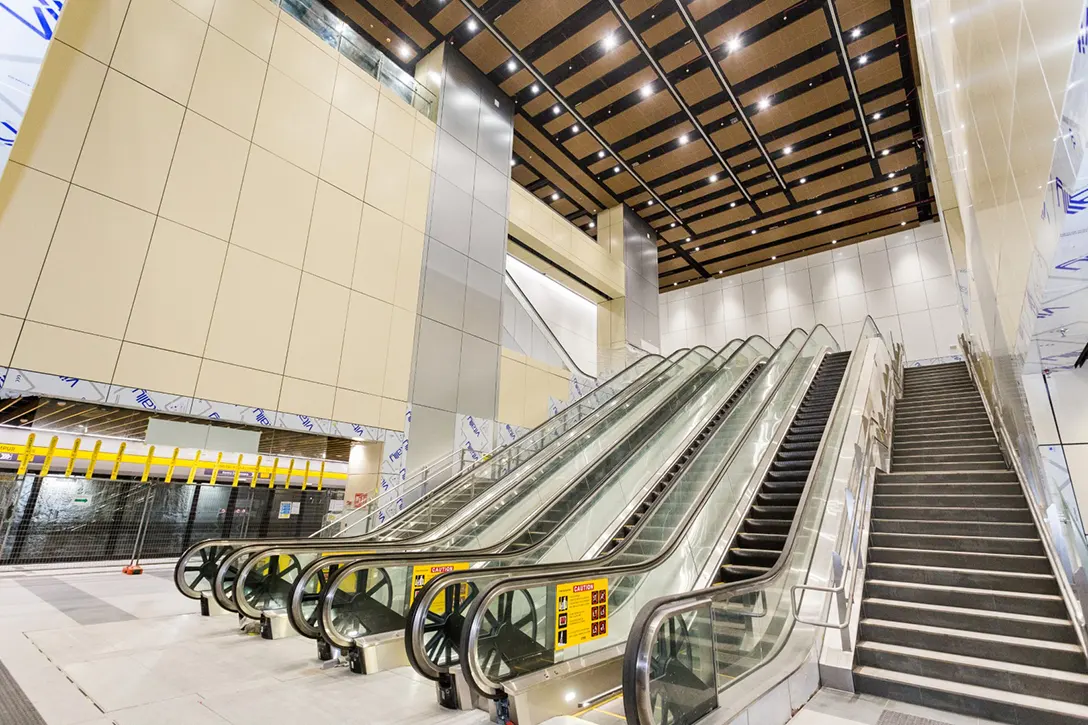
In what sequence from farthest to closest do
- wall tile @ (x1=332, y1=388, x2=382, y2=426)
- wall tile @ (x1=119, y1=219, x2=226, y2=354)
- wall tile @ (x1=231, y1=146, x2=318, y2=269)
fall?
wall tile @ (x1=332, y1=388, x2=382, y2=426) → wall tile @ (x1=231, y1=146, x2=318, y2=269) → wall tile @ (x1=119, y1=219, x2=226, y2=354)

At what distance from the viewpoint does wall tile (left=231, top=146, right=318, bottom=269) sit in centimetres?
805

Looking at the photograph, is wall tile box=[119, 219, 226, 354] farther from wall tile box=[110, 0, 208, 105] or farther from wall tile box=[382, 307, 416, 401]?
wall tile box=[382, 307, 416, 401]

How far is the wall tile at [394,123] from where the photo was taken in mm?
10242

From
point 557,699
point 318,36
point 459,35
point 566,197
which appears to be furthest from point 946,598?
point 566,197

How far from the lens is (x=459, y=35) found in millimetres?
11445

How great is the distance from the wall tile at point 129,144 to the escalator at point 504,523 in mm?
5028

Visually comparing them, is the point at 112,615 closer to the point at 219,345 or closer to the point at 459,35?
the point at 219,345

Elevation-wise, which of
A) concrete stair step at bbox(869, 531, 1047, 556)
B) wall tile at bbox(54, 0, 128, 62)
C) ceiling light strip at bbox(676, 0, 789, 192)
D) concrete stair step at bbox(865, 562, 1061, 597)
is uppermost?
ceiling light strip at bbox(676, 0, 789, 192)

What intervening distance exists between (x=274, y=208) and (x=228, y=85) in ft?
6.08

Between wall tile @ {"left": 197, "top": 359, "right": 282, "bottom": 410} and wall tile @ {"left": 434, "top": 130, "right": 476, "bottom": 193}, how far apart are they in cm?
581

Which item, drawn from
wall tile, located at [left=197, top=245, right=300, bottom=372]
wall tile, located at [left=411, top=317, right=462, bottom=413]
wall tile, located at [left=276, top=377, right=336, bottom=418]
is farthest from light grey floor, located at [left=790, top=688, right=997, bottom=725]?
wall tile, located at [left=411, top=317, right=462, bottom=413]

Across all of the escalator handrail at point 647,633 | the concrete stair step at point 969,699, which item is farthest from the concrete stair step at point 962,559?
the escalator handrail at point 647,633

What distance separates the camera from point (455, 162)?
11.7 metres

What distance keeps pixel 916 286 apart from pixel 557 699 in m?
18.2
